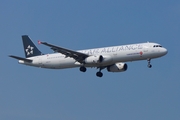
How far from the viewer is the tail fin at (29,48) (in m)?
92.2

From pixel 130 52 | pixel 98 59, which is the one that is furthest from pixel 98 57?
pixel 130 52

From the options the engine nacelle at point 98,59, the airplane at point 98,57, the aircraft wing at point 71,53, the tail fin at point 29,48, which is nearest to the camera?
the airplane at point 98,57

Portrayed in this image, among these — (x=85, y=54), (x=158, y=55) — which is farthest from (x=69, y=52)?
(x=158, y=55)

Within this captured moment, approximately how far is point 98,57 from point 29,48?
53.2 feet

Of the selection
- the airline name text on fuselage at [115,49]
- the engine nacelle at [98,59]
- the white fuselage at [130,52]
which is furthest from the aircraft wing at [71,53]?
the airline name text on fuselage at [115,49]

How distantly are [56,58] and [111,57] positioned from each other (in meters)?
10.2

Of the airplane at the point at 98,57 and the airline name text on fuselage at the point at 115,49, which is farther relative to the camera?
the airline name text on fuselage at the point at 115,49

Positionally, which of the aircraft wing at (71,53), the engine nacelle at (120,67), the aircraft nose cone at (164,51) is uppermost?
the aircraft wing at (71,53)

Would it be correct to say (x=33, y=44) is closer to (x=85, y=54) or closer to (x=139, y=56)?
(x=85, y=54)

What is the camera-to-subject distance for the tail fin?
9221 centimetres

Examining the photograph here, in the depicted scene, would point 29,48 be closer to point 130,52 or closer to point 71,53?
point 71,53

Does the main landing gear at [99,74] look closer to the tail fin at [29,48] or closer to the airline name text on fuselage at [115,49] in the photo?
the airline name text on fuselage at [115,49]

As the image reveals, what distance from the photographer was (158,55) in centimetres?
8000

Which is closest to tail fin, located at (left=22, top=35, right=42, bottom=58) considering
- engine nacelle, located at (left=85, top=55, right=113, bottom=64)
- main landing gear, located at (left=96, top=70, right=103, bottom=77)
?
main landing gear, located at (left=96, top=70, right=103, bottom=77)
